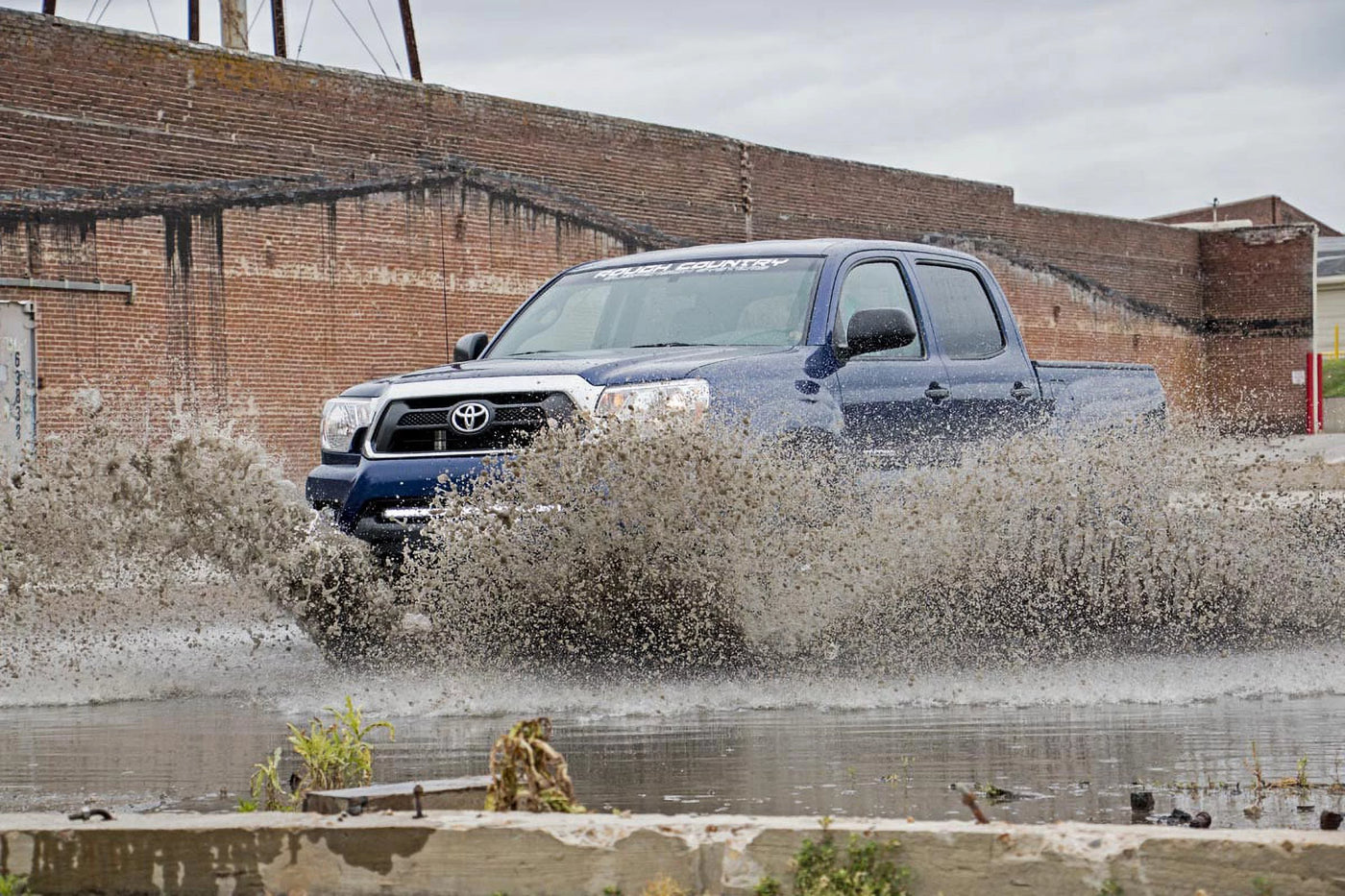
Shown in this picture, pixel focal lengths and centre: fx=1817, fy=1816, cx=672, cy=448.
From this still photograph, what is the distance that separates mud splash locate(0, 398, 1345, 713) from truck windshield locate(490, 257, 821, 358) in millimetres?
1032

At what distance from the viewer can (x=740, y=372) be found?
830 cm

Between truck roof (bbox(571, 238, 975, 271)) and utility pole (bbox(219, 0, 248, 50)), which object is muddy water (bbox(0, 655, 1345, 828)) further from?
utility pole (bbox(219, 0, 248, 50))

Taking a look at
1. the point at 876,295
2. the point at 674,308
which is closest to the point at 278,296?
the point at 674,308

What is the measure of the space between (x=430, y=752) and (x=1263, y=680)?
3.84 m

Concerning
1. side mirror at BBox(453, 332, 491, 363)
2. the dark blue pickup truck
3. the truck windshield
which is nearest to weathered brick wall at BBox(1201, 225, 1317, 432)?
the dark blue pickup truck

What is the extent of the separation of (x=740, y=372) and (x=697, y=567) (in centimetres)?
103

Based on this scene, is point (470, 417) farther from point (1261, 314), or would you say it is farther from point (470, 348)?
point (1261, 314)

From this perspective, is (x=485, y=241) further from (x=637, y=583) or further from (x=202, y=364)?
(x=637, y=583)

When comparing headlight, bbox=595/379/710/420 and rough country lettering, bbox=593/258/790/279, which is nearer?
headlight, bbox=595/379/710/420

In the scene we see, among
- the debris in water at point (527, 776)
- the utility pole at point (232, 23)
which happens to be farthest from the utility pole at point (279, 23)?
the debris in water at point (527, 776)

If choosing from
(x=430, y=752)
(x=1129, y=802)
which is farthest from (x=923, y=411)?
(x=1129, y=802)

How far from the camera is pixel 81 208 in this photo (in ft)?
76.2

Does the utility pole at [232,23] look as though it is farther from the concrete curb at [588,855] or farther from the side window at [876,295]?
the concrete curb at [588,855]

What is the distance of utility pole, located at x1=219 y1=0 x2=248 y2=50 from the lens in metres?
29.6
